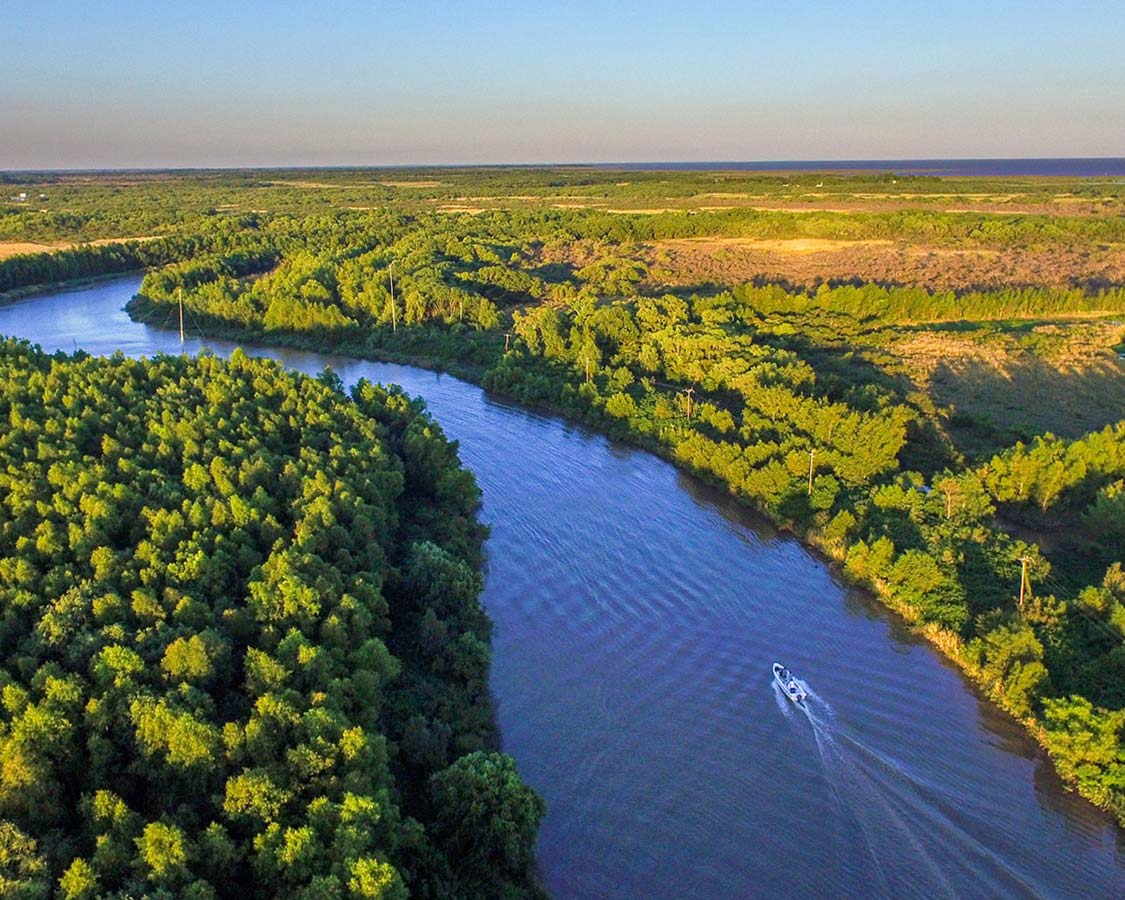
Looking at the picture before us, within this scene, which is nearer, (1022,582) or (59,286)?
(1022,582)

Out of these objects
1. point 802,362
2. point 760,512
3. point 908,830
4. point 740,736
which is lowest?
point 908,830

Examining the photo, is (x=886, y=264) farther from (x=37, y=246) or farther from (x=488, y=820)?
(x=37, y=246)

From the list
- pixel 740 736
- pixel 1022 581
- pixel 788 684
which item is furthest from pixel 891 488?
pixel 740 736

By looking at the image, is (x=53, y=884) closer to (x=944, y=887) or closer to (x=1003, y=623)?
(x=944, y=887)

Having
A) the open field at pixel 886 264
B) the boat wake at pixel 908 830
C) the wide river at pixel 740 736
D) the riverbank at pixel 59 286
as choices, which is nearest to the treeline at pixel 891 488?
the wide river at pixel 740 736

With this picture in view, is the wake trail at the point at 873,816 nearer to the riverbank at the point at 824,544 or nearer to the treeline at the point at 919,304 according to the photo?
the riverbank at the point at 824,544
